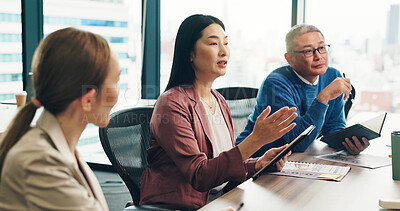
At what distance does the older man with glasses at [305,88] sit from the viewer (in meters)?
2.23

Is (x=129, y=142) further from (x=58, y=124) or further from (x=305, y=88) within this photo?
(x=305, y=88)

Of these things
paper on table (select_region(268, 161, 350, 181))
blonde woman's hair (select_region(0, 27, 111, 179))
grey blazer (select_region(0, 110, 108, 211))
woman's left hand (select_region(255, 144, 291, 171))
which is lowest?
paper on table (select_region(268, 161, 350, 181))

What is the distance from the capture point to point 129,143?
71.6 inches

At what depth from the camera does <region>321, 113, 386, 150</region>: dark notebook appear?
2027mm

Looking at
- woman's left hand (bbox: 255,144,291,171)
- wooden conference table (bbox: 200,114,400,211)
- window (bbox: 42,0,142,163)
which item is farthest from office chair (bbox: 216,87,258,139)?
window (bbox: 42,0,142,163)

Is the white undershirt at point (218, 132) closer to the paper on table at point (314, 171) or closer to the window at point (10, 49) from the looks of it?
the paper on table at point (314, 171)

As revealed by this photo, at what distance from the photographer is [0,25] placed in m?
4.37

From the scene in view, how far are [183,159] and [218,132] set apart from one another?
0.31 meters

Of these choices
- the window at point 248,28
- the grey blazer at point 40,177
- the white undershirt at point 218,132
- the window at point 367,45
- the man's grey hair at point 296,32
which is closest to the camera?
the grey blazer at point 40,177

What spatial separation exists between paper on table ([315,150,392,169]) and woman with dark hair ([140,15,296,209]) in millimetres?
389

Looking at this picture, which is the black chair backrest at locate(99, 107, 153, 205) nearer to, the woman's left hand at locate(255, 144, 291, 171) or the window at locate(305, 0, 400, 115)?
the woman's left hand at locate(255, 144, 291, 171)

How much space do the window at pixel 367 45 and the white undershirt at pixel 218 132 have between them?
2127mm

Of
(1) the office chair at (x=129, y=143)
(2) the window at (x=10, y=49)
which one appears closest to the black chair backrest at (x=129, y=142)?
(1) the office chair at (x=129, y=143)

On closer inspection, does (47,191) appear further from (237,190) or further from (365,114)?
(365,114)
